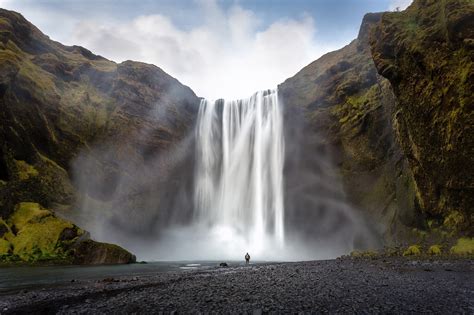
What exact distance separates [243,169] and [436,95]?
108 ft

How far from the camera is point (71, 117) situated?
53.6 m

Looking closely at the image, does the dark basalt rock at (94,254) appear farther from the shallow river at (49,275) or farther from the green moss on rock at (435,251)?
the green moss on rock at (435,251)

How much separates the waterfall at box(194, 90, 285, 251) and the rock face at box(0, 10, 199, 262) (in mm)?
5365

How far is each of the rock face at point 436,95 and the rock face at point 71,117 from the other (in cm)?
4001

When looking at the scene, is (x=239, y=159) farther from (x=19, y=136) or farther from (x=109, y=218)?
(x=19, y=136)

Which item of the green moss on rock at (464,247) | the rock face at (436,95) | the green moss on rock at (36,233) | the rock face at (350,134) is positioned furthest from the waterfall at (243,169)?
the green moss on rock at (464,247)

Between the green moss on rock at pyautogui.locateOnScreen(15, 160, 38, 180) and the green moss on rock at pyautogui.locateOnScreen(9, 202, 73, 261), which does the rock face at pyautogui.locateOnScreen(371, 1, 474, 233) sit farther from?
the green moss on rock at pyautogui.locateOnScreen(15, 160, 38, 180)

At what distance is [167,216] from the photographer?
5672 cm

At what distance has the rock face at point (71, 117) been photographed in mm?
42906

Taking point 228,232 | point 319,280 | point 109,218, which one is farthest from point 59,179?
point 319,280

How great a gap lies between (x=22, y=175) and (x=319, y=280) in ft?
137

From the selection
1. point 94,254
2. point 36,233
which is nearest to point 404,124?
point 94,254

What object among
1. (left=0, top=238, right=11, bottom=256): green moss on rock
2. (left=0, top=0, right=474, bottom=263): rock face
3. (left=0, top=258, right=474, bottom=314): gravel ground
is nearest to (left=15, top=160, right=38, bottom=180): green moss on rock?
(left=0, top=0, right=474, bottom=263): rock face

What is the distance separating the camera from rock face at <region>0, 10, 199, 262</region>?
1689 inches
